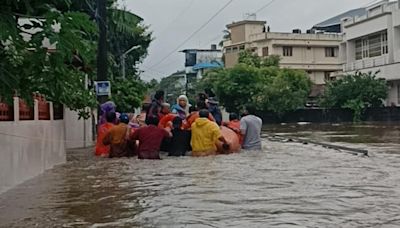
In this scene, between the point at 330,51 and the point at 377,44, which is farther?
the point at 330,51

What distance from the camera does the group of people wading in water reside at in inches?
612

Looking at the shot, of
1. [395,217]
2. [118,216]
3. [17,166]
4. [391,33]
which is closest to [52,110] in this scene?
[17,166]

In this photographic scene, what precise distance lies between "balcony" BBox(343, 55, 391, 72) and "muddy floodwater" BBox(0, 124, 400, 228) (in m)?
37.8

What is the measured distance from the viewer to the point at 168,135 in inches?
624

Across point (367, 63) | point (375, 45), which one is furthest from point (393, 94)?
point (375, 45)

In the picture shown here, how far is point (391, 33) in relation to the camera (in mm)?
50031

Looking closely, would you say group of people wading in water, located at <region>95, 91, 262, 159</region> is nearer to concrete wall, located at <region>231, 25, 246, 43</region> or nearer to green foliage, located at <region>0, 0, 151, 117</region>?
green foliage, located at <region>0, 0, 151, 117</region>

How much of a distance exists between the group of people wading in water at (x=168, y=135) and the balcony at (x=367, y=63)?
119 ft

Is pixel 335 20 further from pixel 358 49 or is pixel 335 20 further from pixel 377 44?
pixel 377 44

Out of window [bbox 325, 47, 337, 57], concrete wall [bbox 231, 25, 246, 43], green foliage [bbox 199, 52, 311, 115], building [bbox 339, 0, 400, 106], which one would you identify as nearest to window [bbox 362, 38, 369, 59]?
building [bbox 339, 0, 400, 106]

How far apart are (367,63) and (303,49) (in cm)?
1635

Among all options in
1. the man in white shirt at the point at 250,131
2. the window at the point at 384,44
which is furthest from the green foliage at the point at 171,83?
the man in white shirt at the point at 250,131

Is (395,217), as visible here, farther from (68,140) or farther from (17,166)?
(68,140)

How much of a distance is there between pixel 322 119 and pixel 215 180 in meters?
42.6
